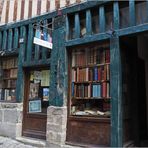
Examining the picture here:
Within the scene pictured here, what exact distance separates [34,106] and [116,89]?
261 cm

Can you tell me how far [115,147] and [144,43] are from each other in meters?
2.88

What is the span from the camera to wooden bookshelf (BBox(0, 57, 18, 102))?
7.38 m

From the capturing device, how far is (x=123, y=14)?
211 inches

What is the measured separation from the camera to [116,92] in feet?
16.7

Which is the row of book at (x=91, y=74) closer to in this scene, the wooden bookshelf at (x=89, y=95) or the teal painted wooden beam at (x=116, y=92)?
the wooden bookshelf at (x=89, y=95)

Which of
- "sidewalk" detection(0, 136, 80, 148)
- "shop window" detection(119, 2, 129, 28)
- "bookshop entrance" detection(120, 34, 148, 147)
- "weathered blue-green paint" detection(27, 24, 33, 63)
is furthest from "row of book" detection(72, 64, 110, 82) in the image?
"sidewalk" detection(0, 136, 80, 148)

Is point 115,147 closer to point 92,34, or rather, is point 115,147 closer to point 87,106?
point 87,106

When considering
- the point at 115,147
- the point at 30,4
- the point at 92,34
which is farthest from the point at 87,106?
the point at 30,4

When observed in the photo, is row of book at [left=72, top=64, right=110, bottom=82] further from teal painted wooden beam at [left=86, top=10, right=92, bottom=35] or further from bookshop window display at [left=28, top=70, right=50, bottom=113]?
bookshop window display at [left=28, top=70, right=50, bottom=113]

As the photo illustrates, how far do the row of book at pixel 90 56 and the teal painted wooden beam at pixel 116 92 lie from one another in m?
0.33

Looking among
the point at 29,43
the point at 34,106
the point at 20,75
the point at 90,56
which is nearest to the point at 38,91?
the point at 34,106

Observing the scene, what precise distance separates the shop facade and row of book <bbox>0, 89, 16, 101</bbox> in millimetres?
60

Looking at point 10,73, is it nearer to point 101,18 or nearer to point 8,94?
point 8,94

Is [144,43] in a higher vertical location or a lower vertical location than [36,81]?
higher
